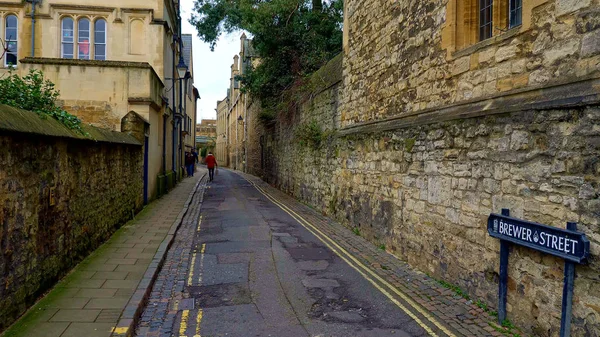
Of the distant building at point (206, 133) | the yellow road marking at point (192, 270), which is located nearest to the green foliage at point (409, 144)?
the yellow road marking at point (192, 270)

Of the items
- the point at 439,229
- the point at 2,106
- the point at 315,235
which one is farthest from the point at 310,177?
the point at 2,106

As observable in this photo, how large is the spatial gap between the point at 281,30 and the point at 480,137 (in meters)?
16.2

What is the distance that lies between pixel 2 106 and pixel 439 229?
Result: 5895 millimetres

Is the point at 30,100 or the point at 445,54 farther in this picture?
the point at 30,100

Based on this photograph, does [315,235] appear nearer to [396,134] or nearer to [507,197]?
[396,134]

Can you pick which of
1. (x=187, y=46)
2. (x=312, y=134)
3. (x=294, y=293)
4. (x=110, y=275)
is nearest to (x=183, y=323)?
(x=294, y=293)

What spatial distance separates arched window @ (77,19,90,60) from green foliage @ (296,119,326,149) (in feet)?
32.7

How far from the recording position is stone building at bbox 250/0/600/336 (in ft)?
14.2

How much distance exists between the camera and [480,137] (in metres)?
5.82

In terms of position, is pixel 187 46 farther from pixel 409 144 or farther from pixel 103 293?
pixel 103 293

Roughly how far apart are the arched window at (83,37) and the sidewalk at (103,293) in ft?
38.6

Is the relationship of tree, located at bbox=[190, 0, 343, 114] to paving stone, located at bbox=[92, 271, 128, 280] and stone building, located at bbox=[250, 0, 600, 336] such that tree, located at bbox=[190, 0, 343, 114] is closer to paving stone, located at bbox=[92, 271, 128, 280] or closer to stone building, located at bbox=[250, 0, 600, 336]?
stone building, located at bbox=[250, 0, 600, 336]

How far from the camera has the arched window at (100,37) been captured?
18.8 m

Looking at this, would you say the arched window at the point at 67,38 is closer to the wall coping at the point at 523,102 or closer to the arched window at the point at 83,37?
the arched window at the point at 83,37
